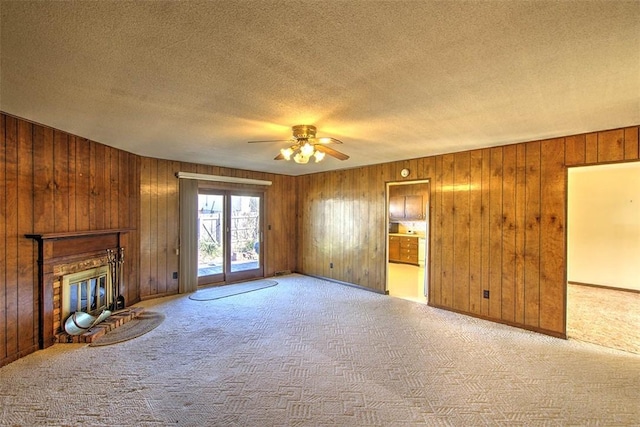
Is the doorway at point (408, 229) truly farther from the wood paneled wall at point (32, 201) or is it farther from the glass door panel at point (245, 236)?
the wood paneled wall at point (32, 201)

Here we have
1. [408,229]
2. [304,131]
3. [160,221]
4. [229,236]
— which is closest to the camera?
[304,131]

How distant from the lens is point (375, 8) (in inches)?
49.4

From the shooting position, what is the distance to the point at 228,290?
524cm

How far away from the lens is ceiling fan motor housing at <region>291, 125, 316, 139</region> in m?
2.82

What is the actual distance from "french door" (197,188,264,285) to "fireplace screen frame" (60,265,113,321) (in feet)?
5.41

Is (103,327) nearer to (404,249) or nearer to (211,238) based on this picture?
(211,238)

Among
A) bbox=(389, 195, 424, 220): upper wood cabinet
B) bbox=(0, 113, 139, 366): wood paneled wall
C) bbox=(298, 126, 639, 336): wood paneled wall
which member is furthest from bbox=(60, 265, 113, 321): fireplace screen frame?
bbox=(389, 195, 424, 220): upper wood cabinet

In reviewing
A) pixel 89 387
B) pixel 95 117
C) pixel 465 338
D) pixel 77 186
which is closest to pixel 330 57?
pixel 95 117

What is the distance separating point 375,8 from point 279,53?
1.93ft

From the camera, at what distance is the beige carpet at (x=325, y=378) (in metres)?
2.03

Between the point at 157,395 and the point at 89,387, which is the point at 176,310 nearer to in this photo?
the point at 89,387

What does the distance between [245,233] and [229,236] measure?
0.40 metres

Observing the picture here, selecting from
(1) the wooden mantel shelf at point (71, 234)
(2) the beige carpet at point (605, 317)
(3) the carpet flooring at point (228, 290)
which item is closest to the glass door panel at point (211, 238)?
(3) the carpet flooring at point (228, 290)

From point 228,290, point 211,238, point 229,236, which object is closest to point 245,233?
point 229,236
